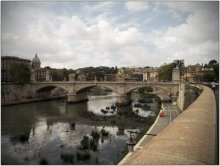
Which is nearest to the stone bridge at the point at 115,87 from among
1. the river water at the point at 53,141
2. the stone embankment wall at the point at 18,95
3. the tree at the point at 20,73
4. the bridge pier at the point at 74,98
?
the bridge pier at the point at 74,98

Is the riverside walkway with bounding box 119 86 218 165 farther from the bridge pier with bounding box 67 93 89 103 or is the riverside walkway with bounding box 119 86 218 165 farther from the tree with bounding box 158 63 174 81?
the tree with bounding box 158 63 174 81

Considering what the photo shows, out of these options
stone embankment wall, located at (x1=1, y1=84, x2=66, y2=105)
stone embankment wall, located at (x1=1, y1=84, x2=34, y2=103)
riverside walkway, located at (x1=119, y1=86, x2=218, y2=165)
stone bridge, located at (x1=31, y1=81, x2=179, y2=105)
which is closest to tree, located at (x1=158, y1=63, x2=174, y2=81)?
stone bridge, located at (x1=31, y1=81, x2=179, y2=105)

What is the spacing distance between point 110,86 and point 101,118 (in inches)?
478

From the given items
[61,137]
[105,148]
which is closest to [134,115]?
[61,137]

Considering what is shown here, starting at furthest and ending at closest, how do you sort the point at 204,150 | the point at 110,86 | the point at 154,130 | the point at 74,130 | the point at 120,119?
the point at 110,86 → the point at 120,119 → the point at 74,130 → the point at 154,130 → the point at 204,150

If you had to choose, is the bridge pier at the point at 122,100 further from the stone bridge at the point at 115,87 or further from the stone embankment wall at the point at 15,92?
the stone embankment wall at the point at 15,92

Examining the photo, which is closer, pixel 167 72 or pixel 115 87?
pixel 115 87

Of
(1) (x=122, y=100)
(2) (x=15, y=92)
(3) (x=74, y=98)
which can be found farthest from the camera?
(2) (x=15, y=92)

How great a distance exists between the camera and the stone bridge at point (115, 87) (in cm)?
3300

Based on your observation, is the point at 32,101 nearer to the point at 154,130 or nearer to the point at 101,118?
the point at 101,118

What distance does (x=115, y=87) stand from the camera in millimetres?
36312

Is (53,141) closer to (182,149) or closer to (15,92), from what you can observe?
(182,149)

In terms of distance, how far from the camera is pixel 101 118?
2508 cm

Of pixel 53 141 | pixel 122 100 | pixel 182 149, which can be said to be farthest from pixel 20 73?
pixel 182 149
